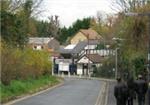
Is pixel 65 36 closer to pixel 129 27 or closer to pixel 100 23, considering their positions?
pixel 100 23

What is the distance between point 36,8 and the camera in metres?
70.4

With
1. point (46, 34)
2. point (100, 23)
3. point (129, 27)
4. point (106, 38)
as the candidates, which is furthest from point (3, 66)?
point (46, 34)

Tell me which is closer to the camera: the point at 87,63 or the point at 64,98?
the point at 64,98

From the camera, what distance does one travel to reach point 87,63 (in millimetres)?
127438

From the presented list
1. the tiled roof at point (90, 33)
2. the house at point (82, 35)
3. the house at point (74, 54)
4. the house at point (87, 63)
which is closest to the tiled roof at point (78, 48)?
the house at point (74, 54)

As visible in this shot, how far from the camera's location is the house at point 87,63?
416 feet

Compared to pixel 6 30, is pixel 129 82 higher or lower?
lower

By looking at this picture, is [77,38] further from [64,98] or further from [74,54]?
[64,98]

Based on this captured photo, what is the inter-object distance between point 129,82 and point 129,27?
73.1 ft

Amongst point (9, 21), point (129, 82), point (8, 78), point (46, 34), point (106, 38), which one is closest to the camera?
point (129, 82)

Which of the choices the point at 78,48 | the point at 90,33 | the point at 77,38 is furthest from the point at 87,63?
the point at 77,38

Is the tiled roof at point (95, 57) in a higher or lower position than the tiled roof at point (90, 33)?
lower

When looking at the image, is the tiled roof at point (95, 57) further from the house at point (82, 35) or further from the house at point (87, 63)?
the house at point (82, 35)

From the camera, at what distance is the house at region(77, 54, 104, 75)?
4990 inches
